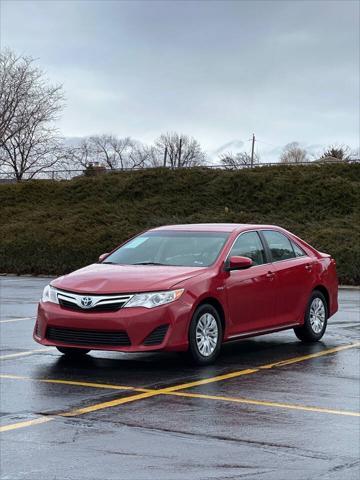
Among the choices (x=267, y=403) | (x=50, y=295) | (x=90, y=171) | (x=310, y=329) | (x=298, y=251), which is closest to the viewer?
(x=267, y=403)

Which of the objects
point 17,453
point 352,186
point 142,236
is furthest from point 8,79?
point 17,453

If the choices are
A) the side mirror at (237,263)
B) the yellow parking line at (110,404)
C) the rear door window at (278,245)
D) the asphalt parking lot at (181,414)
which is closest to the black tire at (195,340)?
the asphalt parking lot at (181,414)

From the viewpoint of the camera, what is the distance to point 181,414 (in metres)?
7.99

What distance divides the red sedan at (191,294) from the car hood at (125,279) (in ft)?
0.04

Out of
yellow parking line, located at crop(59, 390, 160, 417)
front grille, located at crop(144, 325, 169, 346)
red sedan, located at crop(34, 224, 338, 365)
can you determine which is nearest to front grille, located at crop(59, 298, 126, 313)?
red sedan, located at crop(34, 224, 338, 365)

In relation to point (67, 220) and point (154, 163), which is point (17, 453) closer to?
point (67, 220)

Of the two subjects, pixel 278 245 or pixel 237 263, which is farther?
pixel 278 245

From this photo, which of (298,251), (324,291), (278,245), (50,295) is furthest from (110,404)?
(324,291)

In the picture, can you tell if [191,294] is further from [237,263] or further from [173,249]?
[173,249]

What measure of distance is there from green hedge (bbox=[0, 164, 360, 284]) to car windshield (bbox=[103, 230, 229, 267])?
2006cm

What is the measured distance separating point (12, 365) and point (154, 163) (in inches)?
4628

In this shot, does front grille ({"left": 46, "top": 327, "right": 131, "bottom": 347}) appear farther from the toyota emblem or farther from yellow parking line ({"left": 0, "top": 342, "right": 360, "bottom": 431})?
yellow parking line ({"left": 0, "top": 342, "right": 360, "bottom": 431})

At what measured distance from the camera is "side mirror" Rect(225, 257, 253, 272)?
439 inches

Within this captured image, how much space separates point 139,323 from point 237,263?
65.7 inches
